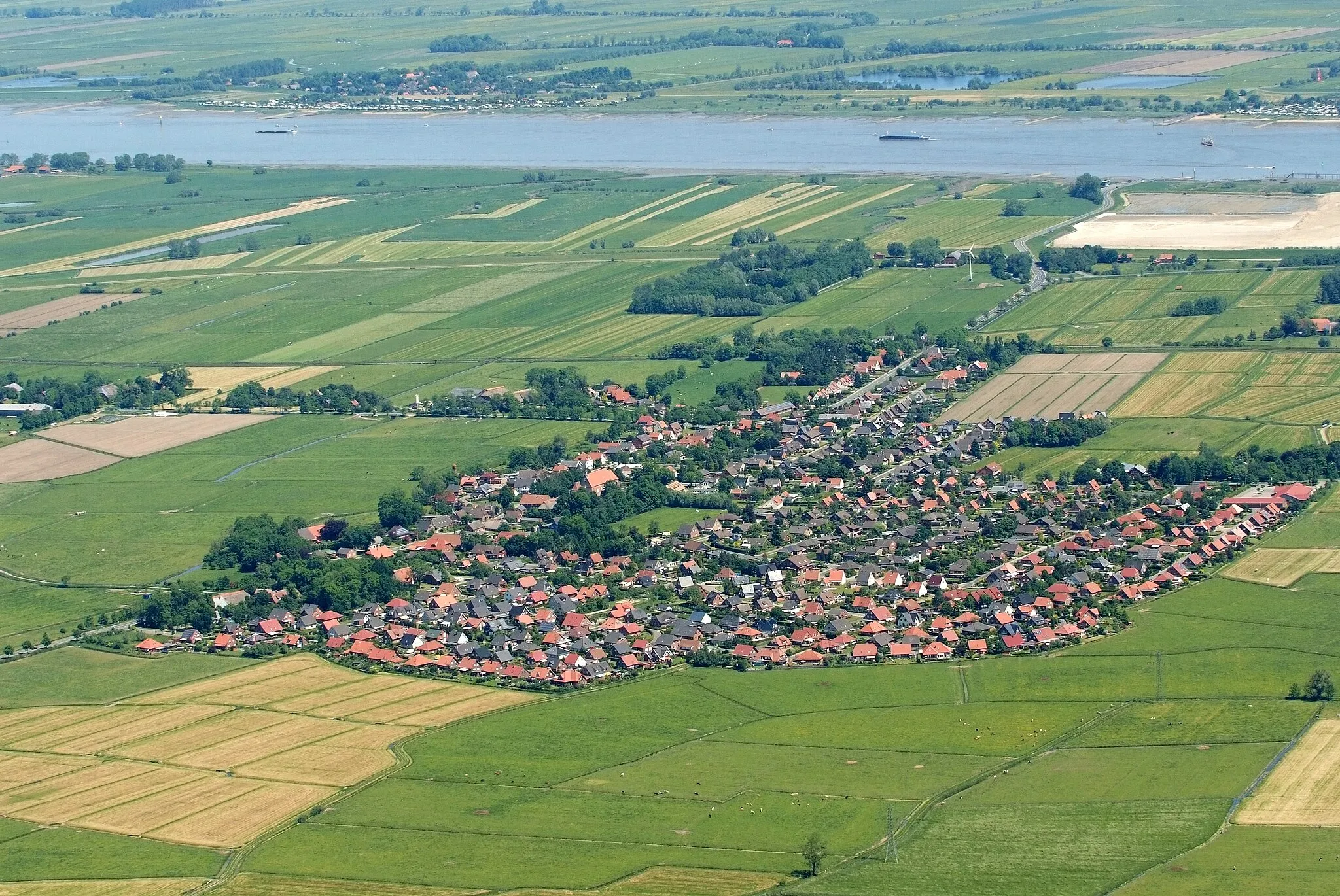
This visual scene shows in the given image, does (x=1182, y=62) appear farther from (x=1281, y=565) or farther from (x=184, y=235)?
(x=1281, y=565)

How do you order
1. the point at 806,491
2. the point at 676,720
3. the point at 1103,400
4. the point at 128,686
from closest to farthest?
1. the point at 676,720
2. the point at 128,686
3. the point at 806,491
4. the point at 1103,400

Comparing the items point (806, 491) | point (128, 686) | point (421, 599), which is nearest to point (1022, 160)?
point (806, 491)

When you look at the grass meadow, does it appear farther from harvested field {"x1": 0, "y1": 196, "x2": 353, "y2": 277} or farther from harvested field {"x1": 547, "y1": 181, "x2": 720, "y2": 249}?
harvested field {"x1": 0, "y1": 196, "x2": 353, "y2": 277}

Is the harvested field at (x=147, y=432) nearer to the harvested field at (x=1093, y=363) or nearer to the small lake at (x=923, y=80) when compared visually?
the harvested field at (x=1093, y=363)

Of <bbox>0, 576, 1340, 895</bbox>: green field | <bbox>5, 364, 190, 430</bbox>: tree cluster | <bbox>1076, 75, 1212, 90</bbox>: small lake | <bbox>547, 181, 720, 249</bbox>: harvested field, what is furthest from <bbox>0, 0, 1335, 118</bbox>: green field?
<bbox>0, 576, 1340, 895</bbox>: green field

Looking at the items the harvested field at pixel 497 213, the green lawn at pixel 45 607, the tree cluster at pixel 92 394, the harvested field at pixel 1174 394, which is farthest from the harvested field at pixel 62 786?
the harvested field at pixel 497 213

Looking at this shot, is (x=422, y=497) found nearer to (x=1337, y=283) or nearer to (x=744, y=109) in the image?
(x=1337, y=283)

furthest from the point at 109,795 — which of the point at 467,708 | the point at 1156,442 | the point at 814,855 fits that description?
the point at 1156,442
